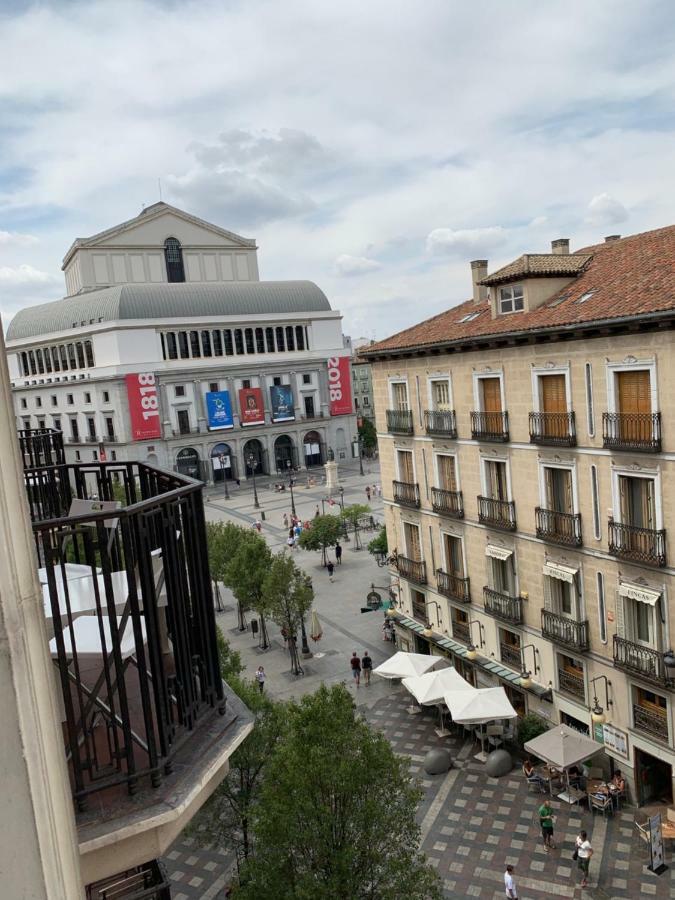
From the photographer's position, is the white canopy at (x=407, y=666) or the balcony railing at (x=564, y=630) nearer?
the balcony railing at (x=564, y=630)

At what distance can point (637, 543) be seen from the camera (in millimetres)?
18109

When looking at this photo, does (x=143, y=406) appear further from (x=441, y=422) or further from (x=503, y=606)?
(x=503, y=606)

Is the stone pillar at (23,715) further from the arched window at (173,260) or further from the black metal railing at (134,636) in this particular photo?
the arched window at (173,260)

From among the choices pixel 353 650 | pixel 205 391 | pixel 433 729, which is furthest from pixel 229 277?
pixel 433 729

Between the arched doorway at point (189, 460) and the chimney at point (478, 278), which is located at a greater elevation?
the chimney at point (478, 278)

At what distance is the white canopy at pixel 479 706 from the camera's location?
71.3ft

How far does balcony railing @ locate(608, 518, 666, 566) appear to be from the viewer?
57.3 feet

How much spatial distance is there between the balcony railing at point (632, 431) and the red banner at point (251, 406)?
61.6 m

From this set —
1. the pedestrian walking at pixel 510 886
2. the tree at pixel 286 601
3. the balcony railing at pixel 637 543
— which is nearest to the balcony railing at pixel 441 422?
the balcony railing at pixel 637 543

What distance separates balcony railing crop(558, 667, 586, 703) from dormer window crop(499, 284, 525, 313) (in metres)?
11.0

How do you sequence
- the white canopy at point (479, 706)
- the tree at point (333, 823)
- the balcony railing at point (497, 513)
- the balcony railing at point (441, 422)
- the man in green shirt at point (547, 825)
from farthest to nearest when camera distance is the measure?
the balcony railing at point (441, 422)
the balcony railing at point (497, 513)
the white canopy at point (479, 706)
the man in green shirt at point (547, 825)
the tree at point (333, 823)

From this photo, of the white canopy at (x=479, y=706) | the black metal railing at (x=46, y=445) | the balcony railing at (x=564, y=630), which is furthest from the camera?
the white canopy at (x=479, y=706)

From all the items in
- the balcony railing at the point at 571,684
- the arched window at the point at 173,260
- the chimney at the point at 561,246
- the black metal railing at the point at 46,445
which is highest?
the arched window at the point at 173,260

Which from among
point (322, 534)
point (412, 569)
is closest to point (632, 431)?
point (412, 569)
